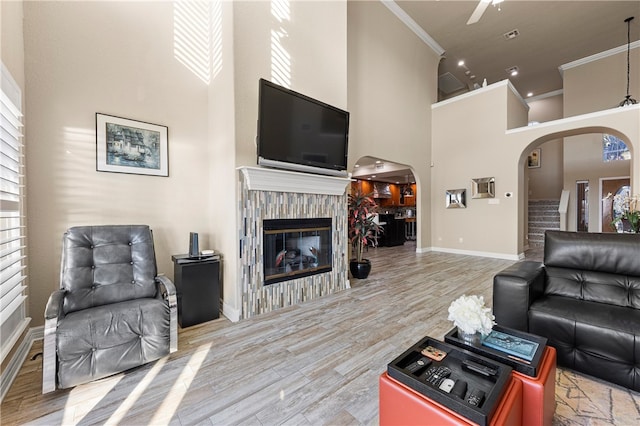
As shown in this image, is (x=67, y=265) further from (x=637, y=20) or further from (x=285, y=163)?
(x=637, y=20)

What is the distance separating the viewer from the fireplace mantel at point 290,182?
277 centimetres

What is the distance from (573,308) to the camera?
187 cm

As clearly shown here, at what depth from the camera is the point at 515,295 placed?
79.7 inches

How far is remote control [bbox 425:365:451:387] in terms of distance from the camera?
1096mm

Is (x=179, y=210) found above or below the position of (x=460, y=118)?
below

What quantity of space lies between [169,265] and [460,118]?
740 cm

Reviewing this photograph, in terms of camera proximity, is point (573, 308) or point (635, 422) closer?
point (635, 422)

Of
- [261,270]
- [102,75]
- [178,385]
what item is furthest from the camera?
[261,270]

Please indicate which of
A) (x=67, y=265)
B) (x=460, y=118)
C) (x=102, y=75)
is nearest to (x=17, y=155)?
(x=67, y=265)

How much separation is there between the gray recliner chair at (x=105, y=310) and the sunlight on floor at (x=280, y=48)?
7.46ft

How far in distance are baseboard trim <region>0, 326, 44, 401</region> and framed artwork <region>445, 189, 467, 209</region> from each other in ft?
25.4

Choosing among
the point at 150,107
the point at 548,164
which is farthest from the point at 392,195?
the point at 150,107

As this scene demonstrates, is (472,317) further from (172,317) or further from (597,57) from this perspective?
(597,57)

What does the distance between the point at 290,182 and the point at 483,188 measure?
5.57 meters
